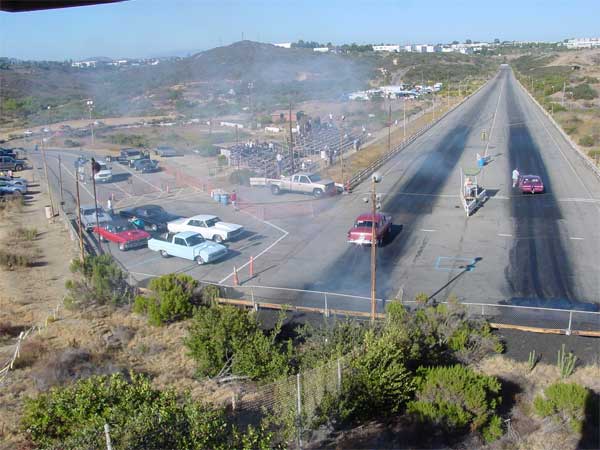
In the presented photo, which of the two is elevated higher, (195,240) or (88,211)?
(88,211)

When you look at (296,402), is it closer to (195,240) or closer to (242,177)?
(195,240)

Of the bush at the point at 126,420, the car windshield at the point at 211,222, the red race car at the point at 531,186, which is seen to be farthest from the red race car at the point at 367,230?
the bush at the point at 126,420

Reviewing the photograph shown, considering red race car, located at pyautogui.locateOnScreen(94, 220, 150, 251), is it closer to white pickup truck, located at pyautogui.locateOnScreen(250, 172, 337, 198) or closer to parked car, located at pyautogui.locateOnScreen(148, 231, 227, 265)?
parked car, located at pyautogui.locateOnScreen(148, 231, 227, 265)

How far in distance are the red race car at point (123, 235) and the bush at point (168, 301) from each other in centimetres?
435

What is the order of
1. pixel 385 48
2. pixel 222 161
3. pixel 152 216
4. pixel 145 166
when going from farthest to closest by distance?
1. pixel 385 48
2. pixel 222 161
3. pixel 145 166
4. pixel 152 216

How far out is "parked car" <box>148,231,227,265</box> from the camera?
13.8m

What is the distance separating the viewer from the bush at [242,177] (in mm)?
23656

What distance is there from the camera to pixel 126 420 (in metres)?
4.91

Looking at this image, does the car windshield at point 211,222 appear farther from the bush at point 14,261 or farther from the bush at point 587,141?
the bush at point 587,141

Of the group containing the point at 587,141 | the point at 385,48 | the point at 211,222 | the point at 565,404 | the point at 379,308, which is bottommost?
the point at 379,308

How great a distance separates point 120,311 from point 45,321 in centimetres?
136

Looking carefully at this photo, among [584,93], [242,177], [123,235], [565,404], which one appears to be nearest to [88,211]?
[123,235]

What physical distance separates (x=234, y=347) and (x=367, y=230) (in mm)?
6647

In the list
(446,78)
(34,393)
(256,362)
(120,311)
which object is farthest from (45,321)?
(446,78)
